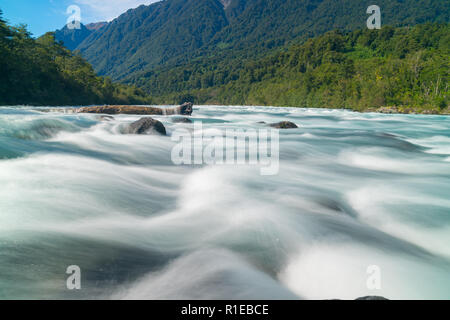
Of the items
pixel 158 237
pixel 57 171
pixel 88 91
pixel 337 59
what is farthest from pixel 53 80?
pixel 337 59

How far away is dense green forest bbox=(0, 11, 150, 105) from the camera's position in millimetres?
34344

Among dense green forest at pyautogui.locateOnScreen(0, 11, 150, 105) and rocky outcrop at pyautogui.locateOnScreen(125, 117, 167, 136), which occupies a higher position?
dense green forest at pyautogui.locateOnScreen(0, 11, 150, 105)

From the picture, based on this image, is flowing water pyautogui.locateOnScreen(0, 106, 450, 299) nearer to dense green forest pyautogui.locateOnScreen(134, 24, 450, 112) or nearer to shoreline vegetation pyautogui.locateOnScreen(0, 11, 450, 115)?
shoreline vegetation pyautogui.locateOnScreen(0, 11, 450, 115)

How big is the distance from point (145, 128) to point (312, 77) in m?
83.0

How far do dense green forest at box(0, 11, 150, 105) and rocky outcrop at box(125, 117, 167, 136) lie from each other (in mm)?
31096

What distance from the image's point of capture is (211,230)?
3.68m

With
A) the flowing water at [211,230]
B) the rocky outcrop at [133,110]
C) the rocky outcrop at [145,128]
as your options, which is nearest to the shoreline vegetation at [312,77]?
the rocky outcrop at [133,110]

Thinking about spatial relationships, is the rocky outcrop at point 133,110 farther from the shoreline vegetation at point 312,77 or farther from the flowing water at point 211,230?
the flowing water at point 211,230

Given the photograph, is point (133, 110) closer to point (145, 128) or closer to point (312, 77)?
point (145, 128)

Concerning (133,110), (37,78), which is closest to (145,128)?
(133,110)

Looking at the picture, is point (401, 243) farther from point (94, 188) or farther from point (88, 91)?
point (88, 91)

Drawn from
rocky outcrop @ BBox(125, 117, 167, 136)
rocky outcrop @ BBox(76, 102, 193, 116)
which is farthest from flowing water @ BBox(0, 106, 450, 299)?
rocky outcrop @ BBox(76, 102, 193, 116)

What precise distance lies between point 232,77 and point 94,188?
525 ft

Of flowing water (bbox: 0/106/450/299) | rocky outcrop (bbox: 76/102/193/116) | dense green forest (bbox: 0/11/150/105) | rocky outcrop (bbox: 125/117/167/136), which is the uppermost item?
dense green forest (bbox: 0/11/150/105)
